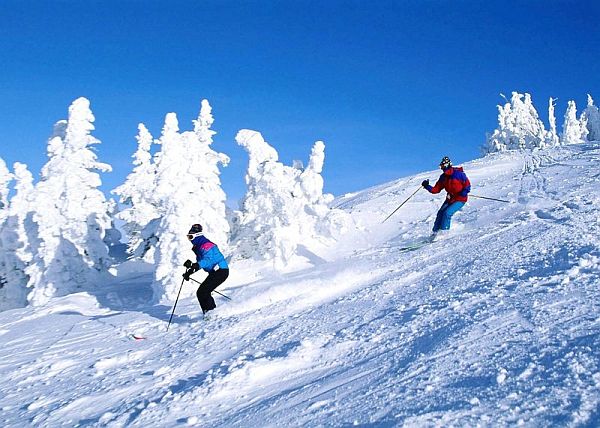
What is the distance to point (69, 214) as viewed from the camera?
2375 centimetres

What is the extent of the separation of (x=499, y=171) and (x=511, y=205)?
1479cm

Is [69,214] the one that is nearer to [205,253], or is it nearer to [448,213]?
[205,253]

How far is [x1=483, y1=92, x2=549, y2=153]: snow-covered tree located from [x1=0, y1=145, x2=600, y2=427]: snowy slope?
64533mm

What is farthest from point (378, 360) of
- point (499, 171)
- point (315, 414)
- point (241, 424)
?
point (499, 171)

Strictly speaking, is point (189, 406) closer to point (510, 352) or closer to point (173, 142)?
point (510, 352)

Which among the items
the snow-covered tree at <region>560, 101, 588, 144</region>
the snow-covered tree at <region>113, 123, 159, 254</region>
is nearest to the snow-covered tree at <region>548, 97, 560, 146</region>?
the snow-covered tree at <region>560, 101, 588, 144</region>

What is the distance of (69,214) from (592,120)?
81512 mm

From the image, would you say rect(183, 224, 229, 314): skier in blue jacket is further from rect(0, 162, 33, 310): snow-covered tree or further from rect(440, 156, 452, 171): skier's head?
rect(0, 162, 33, 310): snow-covered tree

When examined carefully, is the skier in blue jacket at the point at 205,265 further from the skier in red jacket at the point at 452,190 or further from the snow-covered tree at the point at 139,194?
the snow-covered tree at the point at 139,194

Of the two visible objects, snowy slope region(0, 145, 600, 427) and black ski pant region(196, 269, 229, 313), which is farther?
black ski pant region(196, 269, 229, 313)

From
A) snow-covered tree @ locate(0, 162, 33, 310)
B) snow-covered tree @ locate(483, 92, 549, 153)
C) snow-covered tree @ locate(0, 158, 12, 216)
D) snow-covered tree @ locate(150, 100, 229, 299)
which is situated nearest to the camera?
snow-covered tree @ locate(150, 100, 229, 299)

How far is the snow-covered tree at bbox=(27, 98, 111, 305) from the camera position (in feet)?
75.3

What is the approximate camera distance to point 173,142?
66.0 feet

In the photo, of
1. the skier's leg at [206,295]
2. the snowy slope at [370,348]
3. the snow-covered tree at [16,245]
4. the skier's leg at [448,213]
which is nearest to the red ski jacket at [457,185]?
the skier's leg at [448,213]
